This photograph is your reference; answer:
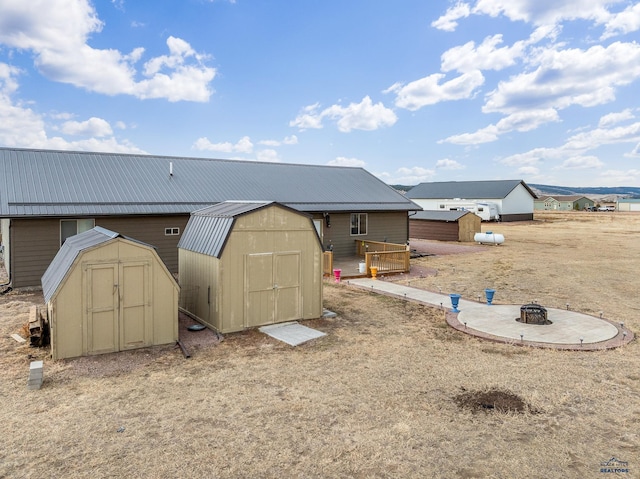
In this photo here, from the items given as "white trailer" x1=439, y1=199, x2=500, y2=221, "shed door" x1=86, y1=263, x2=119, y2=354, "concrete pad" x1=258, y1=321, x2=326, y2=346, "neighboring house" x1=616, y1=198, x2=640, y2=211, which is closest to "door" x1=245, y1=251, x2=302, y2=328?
"concrete pad" x1=258, y1=321, x2=326, y2=346

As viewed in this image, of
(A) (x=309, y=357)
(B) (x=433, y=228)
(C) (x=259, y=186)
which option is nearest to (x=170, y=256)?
(C) (x=259, y=186)

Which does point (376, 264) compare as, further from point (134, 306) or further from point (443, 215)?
point (443, 215)

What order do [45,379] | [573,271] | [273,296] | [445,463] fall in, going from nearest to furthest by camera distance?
[445,463] < [45,379] < [273,296] < [573,271]

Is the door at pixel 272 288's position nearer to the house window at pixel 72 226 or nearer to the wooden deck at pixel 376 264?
the wooden deck at pixel 376 264

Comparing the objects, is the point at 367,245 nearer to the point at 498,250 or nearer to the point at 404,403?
the point at 498,250

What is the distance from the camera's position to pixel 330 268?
711 inches

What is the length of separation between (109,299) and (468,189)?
181ft

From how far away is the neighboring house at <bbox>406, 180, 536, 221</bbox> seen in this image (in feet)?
176

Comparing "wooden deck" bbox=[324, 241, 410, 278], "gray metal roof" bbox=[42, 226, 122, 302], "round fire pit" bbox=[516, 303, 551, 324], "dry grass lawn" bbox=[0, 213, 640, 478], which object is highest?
"gray metal roof" bbox=[42, 226, 122, 302]

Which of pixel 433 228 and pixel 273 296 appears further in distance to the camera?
pixel 433 228

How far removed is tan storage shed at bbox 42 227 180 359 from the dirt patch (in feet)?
19.5

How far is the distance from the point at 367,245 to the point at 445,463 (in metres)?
17.7

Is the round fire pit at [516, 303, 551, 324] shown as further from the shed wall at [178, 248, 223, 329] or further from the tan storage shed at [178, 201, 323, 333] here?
the shed wall at [178, 248, 223, 329]

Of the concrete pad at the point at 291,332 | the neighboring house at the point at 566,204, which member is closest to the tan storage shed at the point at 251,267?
the concrete pad at the point at 291,332
